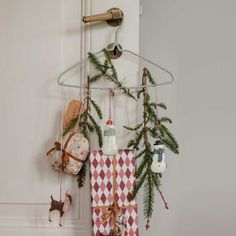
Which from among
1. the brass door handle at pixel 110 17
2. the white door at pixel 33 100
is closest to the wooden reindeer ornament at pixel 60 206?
the white door at pixel 33 100

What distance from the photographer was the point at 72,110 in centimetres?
88

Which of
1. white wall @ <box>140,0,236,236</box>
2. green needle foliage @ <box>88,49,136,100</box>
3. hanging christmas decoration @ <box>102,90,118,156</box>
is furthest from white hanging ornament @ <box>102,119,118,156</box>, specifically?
white wall @ <box>140,0,236,236</box>

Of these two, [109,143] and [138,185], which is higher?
[109,143]

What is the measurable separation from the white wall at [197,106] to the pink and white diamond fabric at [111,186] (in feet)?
0.63

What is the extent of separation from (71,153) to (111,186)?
0.13 meters

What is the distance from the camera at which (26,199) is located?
939 millimetres

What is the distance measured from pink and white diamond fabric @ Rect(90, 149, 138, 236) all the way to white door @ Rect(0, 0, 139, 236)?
10 centimetres

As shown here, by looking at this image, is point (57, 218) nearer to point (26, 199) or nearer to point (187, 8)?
point (26, 199)

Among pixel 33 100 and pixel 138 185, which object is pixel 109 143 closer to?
pixel 138 185

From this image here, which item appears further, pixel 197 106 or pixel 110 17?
pixel 197 106

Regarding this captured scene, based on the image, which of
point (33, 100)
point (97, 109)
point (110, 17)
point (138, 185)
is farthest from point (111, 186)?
point (110, 17)

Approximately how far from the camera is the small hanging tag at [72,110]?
2.89 feet

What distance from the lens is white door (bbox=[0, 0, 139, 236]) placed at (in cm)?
93

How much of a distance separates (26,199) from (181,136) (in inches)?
18.8
